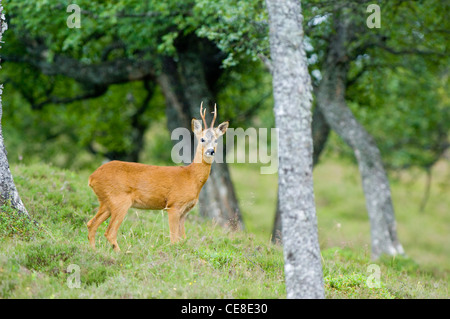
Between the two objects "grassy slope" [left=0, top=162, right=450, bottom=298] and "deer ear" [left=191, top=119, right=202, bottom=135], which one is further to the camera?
"deer ear" [left=191, top=119, right=202, bottom=135]

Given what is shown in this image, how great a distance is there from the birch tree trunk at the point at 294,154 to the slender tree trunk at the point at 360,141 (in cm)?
698

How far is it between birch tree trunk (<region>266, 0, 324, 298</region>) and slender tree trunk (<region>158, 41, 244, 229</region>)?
7692mm

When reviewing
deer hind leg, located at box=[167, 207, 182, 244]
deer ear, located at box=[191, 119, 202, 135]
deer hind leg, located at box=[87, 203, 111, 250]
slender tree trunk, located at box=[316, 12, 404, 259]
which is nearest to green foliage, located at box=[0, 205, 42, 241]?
deer hind leg, located at box=[87, 203, 111, 250]

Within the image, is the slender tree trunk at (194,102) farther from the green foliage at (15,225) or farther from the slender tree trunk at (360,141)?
the green foliage at (15,225)

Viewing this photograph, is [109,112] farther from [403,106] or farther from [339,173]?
[339,173]

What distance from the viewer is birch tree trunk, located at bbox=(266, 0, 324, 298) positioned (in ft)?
20.2

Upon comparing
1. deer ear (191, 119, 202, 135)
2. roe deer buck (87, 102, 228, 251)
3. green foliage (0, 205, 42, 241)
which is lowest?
green foliage (0, 205, 42, 241)

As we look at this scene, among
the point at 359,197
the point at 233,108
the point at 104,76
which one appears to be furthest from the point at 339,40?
the point at 359,197

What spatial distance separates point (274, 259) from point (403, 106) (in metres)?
13.9

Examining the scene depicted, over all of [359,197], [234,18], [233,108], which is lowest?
[359,197]

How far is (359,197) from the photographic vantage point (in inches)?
1154

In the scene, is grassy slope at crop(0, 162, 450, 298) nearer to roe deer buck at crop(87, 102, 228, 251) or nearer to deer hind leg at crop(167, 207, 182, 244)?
deer hind leg at crop(167, 207, 182, 244)

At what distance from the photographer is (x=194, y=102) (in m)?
14.4

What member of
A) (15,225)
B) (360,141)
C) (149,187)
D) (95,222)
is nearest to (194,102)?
(360,141)
